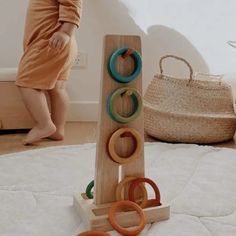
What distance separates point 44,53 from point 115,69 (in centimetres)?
74

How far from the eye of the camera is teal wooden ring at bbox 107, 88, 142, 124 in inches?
33.4

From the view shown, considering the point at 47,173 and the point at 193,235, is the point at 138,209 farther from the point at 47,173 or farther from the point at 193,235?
the point at 47,173

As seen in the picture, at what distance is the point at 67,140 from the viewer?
1625mm

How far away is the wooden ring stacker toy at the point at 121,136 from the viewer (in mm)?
865

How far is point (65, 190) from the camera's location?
1.08 meters

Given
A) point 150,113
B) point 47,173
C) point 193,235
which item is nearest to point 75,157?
point 47,173

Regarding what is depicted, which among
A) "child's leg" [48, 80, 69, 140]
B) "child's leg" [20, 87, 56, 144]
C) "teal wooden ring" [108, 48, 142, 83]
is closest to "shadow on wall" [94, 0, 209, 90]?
"child's leg" [48, 80, 69, 140]

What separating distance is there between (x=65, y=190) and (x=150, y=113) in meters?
0.65

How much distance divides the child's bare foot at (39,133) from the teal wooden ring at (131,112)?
0.74 metres

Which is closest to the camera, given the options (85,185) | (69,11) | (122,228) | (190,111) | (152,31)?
(122,228)

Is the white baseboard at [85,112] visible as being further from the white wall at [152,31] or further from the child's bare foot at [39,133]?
the child's bare foot at [39,133]

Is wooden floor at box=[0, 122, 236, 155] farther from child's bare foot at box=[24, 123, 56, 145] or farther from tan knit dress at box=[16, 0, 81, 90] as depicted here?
tan knit dress at box=[16, 0, 81, 90]

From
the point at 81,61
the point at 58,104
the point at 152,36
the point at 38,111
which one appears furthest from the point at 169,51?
the point at 38,111

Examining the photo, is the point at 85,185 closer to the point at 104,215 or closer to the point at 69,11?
the point at 104,215
